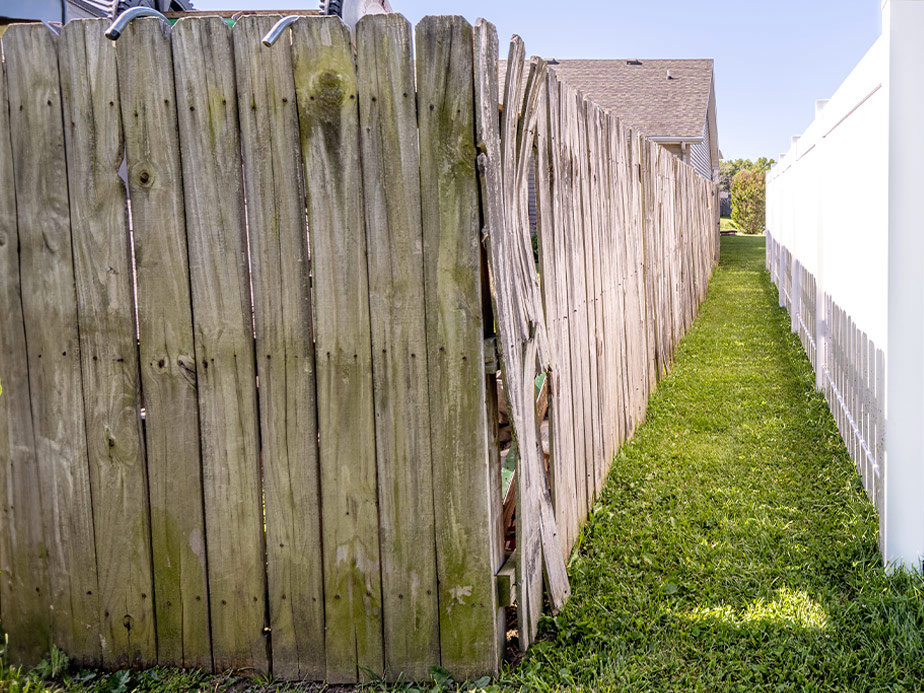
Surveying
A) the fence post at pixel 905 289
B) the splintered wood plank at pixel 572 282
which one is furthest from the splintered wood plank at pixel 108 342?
the fence post at pixel 905 289

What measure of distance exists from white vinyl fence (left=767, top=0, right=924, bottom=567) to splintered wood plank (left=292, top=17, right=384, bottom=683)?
217cm

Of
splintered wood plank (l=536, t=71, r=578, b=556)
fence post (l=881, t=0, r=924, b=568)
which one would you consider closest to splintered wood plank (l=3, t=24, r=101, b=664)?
splintered wood plank (l=536, t=71, r=578, b=556)

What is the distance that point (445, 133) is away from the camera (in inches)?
110

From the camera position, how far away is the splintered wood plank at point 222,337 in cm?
288

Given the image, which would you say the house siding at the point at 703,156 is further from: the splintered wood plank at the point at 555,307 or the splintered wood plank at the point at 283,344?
the splintered wood plank at the point at 283,344

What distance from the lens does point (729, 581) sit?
3809 millimetres

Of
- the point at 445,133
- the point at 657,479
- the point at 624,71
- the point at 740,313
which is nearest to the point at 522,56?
the point at 445,133

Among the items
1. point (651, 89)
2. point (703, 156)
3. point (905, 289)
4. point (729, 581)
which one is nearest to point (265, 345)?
point (729, 581)

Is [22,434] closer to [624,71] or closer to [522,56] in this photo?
[522,56]

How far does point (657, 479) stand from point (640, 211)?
2.54 m

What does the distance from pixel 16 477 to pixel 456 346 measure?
5.39 feet

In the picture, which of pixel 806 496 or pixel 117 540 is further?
pixel 806 496

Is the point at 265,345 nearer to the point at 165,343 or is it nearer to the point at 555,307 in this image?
the point at 165,343

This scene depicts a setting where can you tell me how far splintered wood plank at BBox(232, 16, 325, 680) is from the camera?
2.85 meters
